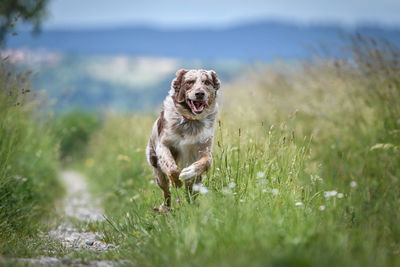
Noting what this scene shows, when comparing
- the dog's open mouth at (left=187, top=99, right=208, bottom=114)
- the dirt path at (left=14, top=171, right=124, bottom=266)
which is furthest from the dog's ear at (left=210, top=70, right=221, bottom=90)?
the dirt path at (left=14, top=171, right=124, bottom=266)

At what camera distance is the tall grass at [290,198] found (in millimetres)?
2916

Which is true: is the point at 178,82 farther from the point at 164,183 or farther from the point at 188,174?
the point at 164,183

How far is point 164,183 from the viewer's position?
4.53 metres

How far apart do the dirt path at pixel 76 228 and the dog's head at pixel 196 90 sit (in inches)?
64.0

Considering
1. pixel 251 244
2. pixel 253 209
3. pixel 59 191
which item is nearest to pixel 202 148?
pixel 253 209

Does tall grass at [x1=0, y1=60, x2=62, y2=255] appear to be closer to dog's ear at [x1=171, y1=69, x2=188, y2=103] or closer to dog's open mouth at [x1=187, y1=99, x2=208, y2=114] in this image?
dog's ear at [x1=171, y1=69, x2=188, y2=103]

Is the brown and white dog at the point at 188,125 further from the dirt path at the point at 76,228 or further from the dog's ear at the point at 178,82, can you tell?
the dirt path at the point at 76,228

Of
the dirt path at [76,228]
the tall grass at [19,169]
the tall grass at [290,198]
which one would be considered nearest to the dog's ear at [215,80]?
the tall grass at [290,198]

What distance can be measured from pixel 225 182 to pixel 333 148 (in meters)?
3.23

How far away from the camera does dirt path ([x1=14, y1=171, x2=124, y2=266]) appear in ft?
11.1

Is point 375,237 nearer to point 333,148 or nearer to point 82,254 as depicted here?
point 82,254

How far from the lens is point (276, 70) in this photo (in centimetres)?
1197

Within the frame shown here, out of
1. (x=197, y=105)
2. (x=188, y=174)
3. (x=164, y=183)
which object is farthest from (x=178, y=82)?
(x=164, y=183)

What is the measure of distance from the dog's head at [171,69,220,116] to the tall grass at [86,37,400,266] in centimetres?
44
